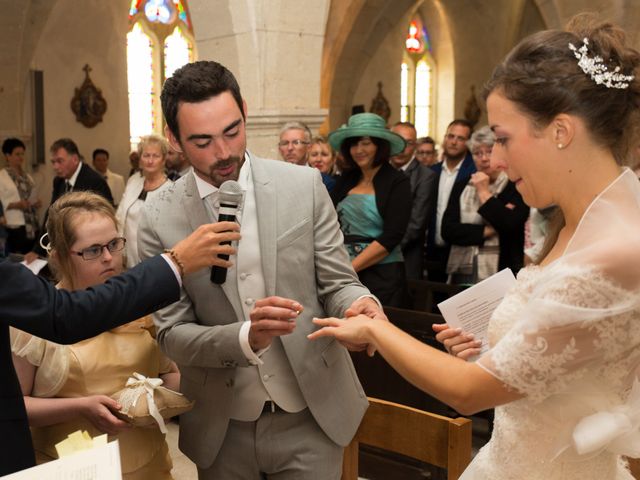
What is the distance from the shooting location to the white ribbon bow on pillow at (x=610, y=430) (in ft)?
5.12

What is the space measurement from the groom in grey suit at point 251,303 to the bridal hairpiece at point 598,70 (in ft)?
2.51

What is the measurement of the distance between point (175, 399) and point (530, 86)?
120 cm

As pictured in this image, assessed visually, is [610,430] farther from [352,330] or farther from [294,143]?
[294,143]

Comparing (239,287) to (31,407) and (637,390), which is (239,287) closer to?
(31,407)

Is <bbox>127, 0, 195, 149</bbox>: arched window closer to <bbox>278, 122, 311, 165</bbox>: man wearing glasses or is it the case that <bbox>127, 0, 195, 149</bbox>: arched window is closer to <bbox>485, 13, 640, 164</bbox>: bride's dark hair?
<bbox>278, 122, 311, 165</bbox>: man wearing glasses

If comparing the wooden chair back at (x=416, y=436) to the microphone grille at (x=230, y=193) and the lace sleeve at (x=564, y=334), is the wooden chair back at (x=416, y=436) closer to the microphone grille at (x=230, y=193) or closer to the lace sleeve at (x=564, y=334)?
the lace sleeve at (x=564, y=334)

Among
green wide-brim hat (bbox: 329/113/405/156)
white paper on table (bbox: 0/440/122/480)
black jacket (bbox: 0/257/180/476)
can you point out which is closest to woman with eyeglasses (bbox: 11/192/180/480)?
black jacket (bbox: 0/257/180/476)

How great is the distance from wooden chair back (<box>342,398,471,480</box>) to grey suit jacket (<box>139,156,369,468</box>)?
131 millimetres

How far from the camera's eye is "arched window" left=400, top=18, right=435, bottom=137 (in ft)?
60.7

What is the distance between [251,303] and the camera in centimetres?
204

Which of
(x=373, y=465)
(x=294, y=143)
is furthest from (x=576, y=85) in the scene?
(x=294, y=143)

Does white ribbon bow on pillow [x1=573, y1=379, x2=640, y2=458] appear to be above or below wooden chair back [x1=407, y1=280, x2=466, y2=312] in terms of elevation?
above

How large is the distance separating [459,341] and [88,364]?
41.8 inches

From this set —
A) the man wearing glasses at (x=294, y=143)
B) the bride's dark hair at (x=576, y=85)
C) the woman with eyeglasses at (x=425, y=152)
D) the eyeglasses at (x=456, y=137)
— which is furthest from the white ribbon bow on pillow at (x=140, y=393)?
the woman with eyeglasses at (x=425, y=152)
